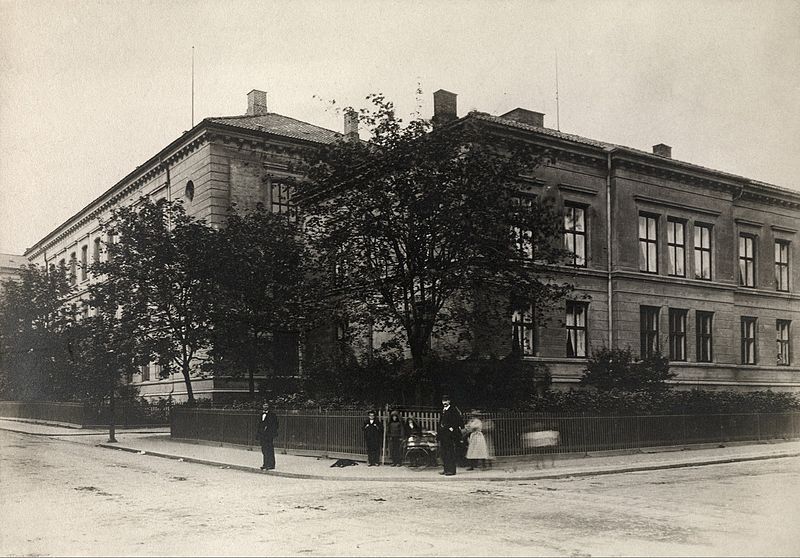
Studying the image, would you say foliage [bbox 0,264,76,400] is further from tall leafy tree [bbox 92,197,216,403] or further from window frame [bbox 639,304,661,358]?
window frame [bbox 639,304,661,358]

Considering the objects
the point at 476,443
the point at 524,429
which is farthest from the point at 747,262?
the point at 476,443

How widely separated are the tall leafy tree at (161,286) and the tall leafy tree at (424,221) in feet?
24.0

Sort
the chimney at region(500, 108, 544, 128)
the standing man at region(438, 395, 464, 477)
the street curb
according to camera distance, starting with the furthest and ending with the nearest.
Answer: the chimney at region(500, 108, 544, 128)
the standing man at region(438, 395, 464, 477)
the street curb

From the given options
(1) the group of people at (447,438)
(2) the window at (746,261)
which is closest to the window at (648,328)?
(2) the window at (746,261)

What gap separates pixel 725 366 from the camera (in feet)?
114

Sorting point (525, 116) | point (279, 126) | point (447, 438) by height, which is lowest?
point (447, 438)

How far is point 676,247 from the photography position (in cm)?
3409

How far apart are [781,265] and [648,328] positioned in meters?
10.0

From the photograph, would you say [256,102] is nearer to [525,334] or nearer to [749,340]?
[525,334]

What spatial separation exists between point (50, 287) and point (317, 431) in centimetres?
3108

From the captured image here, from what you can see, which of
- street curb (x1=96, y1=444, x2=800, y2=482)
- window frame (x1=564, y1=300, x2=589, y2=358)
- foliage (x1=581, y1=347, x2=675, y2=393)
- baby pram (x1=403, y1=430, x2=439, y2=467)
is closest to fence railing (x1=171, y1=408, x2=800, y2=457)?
baby pram (x1=403, y1=430, x2=439, y2=467)

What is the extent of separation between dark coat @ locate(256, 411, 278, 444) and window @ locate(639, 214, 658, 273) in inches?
731

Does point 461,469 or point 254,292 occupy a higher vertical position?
point 254,292

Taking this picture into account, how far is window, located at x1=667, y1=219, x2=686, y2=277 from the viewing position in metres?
33.8
